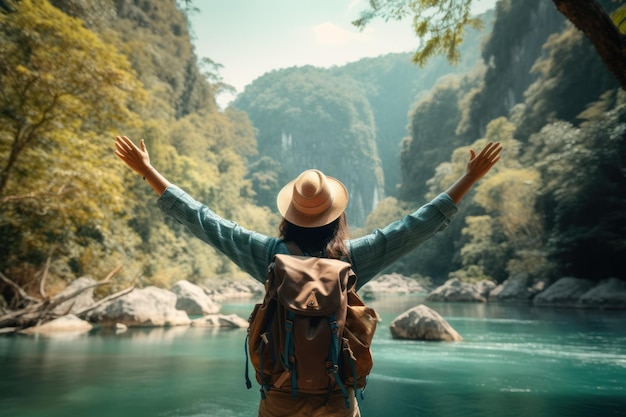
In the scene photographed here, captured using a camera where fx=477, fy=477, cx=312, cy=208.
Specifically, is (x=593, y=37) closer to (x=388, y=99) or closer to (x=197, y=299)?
(x=197, y=299)

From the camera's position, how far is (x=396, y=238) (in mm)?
1839

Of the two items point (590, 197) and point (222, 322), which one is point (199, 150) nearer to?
point (222, 322)

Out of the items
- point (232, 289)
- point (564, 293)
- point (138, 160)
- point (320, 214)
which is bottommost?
point (320, 214)

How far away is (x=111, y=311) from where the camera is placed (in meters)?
13.1

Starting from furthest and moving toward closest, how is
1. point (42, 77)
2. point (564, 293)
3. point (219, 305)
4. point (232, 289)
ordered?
point (232, 289) < point (219, 305) < point (564, 293) < point (42, 77)

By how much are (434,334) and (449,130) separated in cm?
5107

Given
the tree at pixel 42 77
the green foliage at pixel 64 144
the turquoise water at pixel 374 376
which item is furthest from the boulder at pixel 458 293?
the tree at pixel 42 77

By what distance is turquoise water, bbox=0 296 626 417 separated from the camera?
504 cm

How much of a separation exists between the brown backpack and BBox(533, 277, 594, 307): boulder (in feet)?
69.0

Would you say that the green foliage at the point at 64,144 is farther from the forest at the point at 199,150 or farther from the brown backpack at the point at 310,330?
the brown backpack at the point at 310,330

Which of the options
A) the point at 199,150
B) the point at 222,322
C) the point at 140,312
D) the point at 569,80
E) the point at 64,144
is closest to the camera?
the point at 64,144

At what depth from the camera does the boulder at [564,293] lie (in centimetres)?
1986

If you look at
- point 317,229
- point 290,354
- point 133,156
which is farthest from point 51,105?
point 290,354

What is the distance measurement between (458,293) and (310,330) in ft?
83.5
